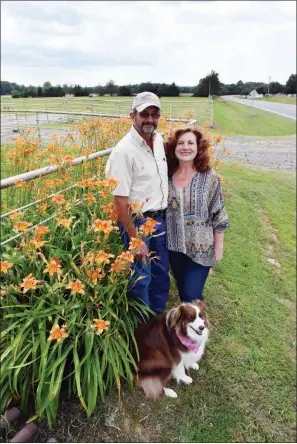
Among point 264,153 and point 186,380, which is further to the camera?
point 264,153

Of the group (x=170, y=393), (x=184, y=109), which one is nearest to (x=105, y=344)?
(x=170, y=393)

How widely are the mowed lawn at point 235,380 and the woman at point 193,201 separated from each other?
0.97 metres

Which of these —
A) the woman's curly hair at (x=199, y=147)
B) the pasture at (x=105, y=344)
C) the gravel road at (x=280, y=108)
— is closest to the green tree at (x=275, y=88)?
the gravel road at (x=280, y=108)

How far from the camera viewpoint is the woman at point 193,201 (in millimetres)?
2936

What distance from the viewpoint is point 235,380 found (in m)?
3.21

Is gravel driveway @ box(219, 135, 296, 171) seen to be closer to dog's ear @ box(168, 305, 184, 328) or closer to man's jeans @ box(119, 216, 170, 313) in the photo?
man's jeans @ box(119, 216, 170, 313)

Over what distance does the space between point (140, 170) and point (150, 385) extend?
164 cm

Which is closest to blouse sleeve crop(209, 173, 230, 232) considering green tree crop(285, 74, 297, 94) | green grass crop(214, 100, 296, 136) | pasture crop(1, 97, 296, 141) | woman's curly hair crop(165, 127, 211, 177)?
woman's curly hair crop(165, 127, 211, 177)

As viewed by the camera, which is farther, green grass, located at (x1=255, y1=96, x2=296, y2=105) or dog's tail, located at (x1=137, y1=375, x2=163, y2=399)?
green grass, located at (x1=255, y1=96, x2=296, y2=105)

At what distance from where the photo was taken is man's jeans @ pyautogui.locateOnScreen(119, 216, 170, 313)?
2.75 metres

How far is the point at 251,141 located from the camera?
56.7 ft

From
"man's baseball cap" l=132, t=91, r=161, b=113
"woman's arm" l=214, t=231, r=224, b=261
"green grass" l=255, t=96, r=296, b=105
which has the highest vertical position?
"green grass" l=255, t=96, r=296, b=105

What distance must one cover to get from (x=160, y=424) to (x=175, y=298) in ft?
4.49

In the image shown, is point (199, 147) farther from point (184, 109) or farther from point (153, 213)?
point (184, 109)
